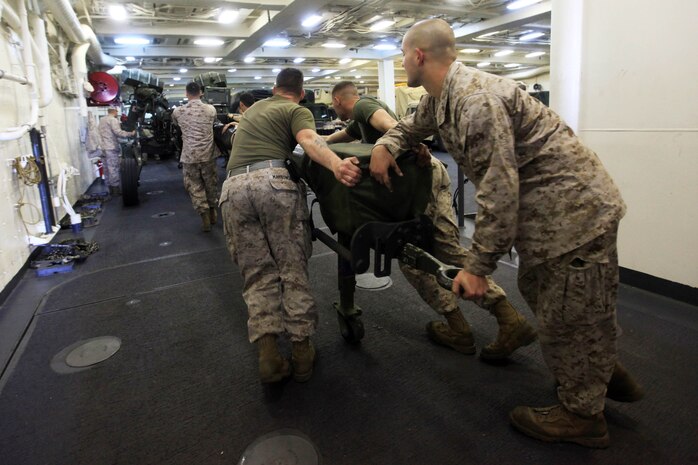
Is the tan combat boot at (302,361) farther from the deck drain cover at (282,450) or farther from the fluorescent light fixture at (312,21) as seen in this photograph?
the fluorescent light fixture at (312,21)

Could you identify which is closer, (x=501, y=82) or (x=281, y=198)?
(x=501, y=82)

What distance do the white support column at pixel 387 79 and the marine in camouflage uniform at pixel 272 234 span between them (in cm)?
1311

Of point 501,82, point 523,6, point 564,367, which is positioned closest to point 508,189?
point 501,82

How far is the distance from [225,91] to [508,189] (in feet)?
22.4

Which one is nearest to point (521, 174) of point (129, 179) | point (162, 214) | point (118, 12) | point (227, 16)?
point (162, 214)

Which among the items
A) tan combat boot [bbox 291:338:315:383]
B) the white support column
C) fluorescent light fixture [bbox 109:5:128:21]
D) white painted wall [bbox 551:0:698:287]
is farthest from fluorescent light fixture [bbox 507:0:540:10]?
tan combat boot [bbox 291:338:315:383]

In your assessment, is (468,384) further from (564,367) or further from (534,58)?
(534,58)

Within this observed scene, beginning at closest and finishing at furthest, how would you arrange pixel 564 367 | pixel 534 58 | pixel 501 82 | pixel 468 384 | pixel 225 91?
pixel 501 82
pixel 564 367
pixel 468 384
pixel 225 91
pixel 534 58

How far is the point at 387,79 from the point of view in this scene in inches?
576

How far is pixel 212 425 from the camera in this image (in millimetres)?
1791

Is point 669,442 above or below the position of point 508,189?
below

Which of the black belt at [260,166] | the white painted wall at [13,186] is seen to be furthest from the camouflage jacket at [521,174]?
the white painted wall at [13,186]

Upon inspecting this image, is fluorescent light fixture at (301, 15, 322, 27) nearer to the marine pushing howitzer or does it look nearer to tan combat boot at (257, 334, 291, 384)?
the marine pushing howitzer

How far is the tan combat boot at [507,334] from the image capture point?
209 centimetres
